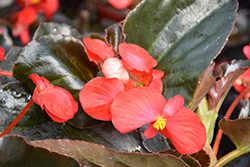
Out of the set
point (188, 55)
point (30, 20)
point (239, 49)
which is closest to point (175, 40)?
point (188, 55)

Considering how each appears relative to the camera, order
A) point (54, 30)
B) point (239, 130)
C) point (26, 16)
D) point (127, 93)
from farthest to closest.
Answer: point (26, 16), point (54, 30), point (239, 130), point (127, 93)

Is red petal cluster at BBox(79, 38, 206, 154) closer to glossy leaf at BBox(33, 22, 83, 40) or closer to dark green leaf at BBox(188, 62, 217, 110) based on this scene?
dark green leaf at BBox(188, 62, 217, 110)

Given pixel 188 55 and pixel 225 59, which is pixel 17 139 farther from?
pixel 225 59

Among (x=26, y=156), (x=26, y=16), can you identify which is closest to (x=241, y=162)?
(x=26, y=156)

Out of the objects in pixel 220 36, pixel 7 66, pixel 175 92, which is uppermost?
pixel 220 36

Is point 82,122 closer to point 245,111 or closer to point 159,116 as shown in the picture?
point 159,116

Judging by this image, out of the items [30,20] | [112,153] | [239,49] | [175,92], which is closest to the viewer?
[112,153]

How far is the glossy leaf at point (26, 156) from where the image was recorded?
0.30 metres

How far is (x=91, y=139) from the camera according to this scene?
1.25 feet

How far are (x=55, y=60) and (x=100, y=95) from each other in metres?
0.11

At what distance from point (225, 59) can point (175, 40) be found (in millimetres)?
995

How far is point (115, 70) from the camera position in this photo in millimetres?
338

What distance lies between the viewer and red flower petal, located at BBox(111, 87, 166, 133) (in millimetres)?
292

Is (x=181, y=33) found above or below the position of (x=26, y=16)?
above
